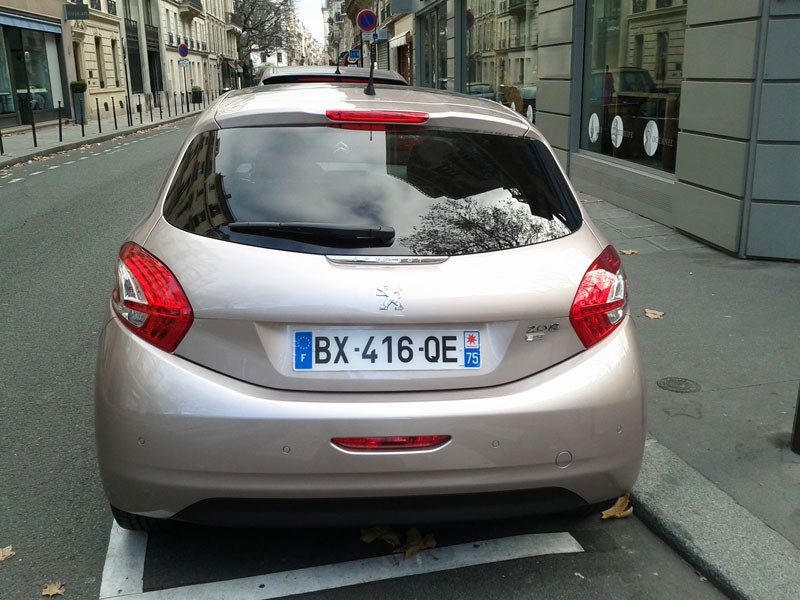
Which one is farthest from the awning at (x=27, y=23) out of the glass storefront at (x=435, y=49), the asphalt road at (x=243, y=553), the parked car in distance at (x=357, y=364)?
the parked car in distance at (x=357, y=364)

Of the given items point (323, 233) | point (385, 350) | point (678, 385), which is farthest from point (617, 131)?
point (385, 350)

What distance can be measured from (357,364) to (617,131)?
29.2ft

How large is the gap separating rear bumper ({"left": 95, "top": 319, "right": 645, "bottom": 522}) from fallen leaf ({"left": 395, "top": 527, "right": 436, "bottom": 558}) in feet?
1.65

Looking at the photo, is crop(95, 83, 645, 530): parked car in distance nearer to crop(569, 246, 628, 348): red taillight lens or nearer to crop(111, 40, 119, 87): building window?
crop(569, 246, 628, 348): red taillight lens

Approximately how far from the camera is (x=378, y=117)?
300 centimetres

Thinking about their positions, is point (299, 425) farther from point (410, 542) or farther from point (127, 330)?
point (410, 542)

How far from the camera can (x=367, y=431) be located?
2469 mm

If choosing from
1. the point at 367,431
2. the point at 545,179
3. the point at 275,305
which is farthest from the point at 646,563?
the point at 275,305

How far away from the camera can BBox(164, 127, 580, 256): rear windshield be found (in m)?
2.67

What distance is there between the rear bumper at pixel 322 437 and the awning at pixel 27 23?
2938 cm

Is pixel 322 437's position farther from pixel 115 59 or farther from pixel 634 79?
pixel 115 59

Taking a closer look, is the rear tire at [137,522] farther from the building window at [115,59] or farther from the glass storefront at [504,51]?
the building window at [115,59]

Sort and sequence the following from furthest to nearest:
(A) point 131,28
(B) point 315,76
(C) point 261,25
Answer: (C) point 261,25 → (A) point 131,28 → (B) point 315,76

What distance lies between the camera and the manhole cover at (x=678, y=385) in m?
4.41
